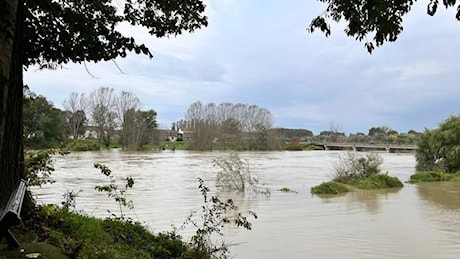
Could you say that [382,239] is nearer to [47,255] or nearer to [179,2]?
[179,2]

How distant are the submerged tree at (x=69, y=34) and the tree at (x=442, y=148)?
3775cm

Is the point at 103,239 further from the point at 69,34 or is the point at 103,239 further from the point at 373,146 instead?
the point at 373,146

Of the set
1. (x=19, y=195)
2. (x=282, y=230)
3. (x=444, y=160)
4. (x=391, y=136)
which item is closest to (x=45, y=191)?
(x=282, y=230)

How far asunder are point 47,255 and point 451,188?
97.7ft

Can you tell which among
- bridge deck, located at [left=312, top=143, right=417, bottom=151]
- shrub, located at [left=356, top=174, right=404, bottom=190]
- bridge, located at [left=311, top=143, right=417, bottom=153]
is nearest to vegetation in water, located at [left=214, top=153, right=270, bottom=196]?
shrub, located at [left=356, top=174, right=404, bottom=190]

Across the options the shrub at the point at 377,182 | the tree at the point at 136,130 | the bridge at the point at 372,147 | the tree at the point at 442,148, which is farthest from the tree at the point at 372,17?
the bridge at the point at 372,147

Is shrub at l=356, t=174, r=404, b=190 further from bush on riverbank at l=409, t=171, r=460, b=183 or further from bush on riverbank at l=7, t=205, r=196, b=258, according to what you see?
bush on riverbank at l=7, t=205, r=196, b=258

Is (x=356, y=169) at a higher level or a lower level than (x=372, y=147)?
lower

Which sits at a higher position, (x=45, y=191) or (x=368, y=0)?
(x=368, y=0)

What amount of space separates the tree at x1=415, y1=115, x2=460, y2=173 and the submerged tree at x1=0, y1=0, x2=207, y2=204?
124ft

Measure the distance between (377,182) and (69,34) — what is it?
83.9ft

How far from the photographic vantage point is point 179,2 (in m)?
6.53

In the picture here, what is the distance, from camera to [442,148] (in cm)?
3984

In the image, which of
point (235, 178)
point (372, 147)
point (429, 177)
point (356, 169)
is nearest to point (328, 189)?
point (235, 178)
